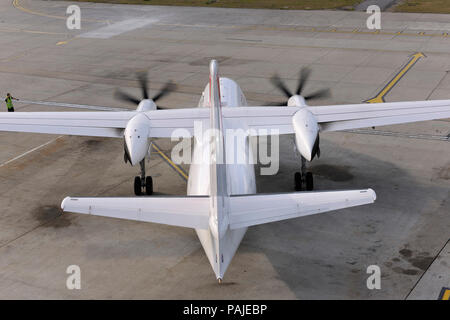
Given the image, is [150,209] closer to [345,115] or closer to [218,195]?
[218,195]

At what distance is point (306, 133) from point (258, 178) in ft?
19.9

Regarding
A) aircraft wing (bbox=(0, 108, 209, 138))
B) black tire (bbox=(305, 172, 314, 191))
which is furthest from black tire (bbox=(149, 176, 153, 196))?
black tire (bbox=(305, 172, 314, 191))

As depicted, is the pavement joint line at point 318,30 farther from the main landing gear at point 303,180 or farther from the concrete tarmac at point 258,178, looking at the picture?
the main landing gear at point 303,180

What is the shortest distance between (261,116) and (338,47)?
28182 millimetres

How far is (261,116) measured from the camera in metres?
25.6

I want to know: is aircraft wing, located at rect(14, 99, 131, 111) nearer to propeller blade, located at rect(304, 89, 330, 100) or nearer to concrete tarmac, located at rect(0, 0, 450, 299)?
concrete tarmac, located at rect(0, 0, 450, 299)

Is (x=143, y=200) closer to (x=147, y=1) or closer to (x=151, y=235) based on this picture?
(x=151, y=235)

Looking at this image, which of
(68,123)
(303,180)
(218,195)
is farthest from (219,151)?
(68,123)

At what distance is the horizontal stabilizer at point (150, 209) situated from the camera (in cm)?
1605

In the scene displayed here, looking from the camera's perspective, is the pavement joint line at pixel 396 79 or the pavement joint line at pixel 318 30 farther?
the pavement joint line at pixel 318 30

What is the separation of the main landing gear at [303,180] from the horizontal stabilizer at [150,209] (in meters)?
10.00

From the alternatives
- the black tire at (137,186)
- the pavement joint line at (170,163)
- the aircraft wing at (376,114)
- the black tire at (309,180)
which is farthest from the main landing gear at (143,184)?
the aircraft wing at (376,114)
